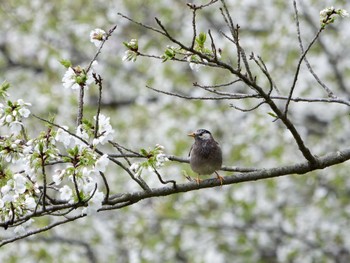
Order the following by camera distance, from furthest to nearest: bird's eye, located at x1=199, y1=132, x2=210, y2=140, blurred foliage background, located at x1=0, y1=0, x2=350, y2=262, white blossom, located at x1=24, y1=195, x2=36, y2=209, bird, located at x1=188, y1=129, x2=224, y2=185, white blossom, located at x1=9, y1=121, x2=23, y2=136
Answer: blurred foliage background, located at x1=0, y1=0, x2=350, y2=262
bird's eye, located at x1=199, y1=132, x2=210, y2=140
bird, located at x1=188, y1=129, x2=224, y2=185
white blossom, located at x1=9, y1=121, x2=23, y2=136
white blossom, located at x1=24, y1=195, x2=36, y2=209

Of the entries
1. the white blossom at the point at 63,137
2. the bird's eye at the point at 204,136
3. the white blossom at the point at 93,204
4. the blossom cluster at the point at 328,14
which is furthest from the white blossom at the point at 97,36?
the bird's eye at the point at 204,136

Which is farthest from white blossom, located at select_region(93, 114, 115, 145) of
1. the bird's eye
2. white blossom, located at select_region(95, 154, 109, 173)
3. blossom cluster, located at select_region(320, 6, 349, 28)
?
the bird's eye

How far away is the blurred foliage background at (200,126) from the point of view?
1125 centimetres

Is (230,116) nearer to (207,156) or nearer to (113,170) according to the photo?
(113,170)

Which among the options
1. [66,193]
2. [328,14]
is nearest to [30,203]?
[66,193]

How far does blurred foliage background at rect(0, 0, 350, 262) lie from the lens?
11.2 metres

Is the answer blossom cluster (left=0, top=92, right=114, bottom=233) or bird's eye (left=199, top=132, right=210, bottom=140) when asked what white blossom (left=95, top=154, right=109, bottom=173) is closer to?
blossom cluster (left=0, top=92, right=114, bottom=233)

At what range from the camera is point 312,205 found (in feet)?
38.2

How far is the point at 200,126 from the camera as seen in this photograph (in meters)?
12.4

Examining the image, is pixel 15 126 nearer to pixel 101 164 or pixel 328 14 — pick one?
pixel 101 164

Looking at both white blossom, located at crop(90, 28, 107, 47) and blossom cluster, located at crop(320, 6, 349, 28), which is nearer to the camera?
blossom cluster, located at crop(320, 6, 349, 28)

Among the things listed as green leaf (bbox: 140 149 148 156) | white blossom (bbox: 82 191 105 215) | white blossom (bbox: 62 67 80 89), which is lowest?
white blossom (bbox: 82 191 105 215)

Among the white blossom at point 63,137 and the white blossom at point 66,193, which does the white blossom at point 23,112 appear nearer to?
the white blossom at point 63,137

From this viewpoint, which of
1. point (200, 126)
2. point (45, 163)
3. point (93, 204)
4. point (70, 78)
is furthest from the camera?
point (200, 126)
